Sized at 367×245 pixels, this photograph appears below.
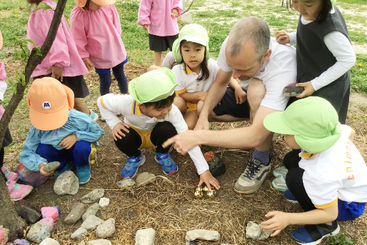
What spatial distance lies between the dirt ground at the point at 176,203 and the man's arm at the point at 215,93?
487 mm

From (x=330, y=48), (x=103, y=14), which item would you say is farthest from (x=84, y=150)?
(x=330, y=48)

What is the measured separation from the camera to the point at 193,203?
8.52 ft

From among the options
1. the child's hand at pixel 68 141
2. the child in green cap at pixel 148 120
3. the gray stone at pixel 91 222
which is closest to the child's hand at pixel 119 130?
the child in green cap at pixel 148 120

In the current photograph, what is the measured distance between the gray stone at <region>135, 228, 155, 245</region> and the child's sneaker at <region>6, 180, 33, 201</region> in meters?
1.07

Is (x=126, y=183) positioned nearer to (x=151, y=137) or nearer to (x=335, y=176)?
(x=151, y=137)

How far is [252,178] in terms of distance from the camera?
2.71 metres

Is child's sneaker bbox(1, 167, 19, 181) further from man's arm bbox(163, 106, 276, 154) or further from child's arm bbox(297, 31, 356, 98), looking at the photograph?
child's arm bbox(297, 31, 356, 98)

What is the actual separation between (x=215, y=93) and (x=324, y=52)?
1.02m

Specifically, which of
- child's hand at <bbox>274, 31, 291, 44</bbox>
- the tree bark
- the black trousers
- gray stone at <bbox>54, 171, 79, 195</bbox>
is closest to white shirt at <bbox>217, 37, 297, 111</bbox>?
child's hand at <bbox>274, 31, 291, 44</bbox>

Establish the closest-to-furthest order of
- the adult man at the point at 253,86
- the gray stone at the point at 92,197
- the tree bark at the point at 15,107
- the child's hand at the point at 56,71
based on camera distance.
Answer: the tree bark at the point at 15,107 → the adult man at the point at 253,86 → the gray stone at the point at 92,197 → the child's hand at the point at 56,71

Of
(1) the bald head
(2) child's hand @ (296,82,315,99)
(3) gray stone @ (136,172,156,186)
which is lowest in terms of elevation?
(3) gray stone @ (136,172,156,186)

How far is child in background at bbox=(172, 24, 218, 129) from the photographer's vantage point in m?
2.96

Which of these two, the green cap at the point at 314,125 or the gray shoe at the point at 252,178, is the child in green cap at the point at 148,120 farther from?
the green cap at the point at 314,125

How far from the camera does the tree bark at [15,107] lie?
70.4 inches
